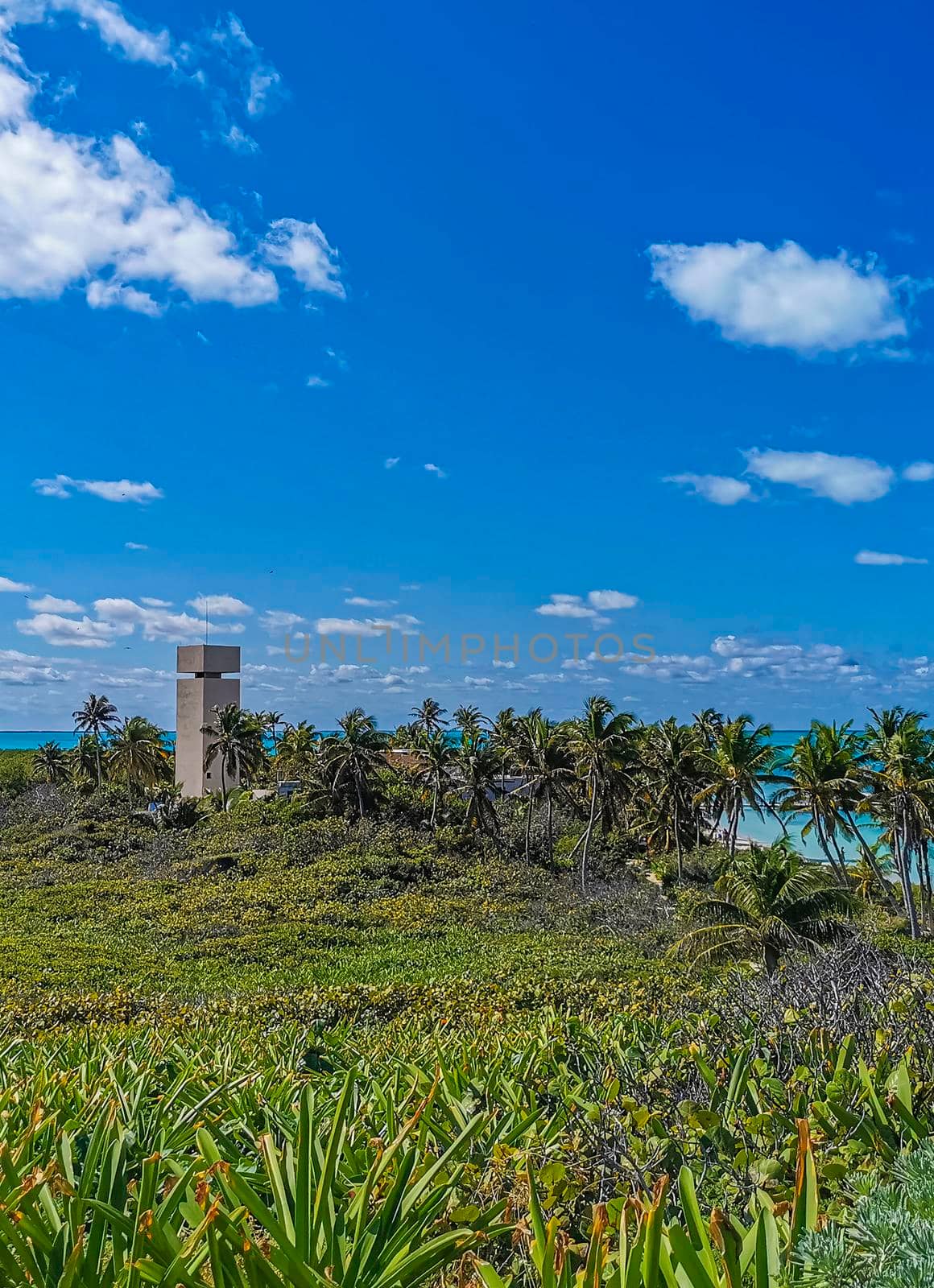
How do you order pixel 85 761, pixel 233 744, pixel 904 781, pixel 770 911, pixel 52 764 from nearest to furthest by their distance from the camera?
pixel 770 911, pixel 904 781, pixel 233 744, pixel 85 761, pixel 52 764

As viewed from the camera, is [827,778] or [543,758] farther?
[543,758]

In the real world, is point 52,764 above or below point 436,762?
below

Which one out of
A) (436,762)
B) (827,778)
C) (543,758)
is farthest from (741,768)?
(436,762)

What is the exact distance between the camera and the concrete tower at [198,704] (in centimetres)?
4691

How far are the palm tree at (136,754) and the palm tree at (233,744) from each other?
614 centimetres

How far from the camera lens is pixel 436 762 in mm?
42656

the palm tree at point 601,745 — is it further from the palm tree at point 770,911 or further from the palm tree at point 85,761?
the palm tree at point 85,761

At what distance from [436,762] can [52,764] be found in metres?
28.4

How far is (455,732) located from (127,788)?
1988 centimetres

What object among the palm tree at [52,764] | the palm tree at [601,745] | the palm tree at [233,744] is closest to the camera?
the palm tree at [601,745]

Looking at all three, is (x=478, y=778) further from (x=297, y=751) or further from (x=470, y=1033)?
(x=470, y=1033)

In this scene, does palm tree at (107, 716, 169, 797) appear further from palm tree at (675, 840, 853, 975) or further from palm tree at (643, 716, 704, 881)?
palm tree at (675, 840, 853, 975)

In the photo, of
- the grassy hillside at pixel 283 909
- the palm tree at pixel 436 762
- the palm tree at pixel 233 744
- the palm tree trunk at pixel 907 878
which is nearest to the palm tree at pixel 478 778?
the palm tree at pixel 436 762

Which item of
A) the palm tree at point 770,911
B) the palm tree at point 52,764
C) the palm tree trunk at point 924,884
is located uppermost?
the palm tree at point 52,764
